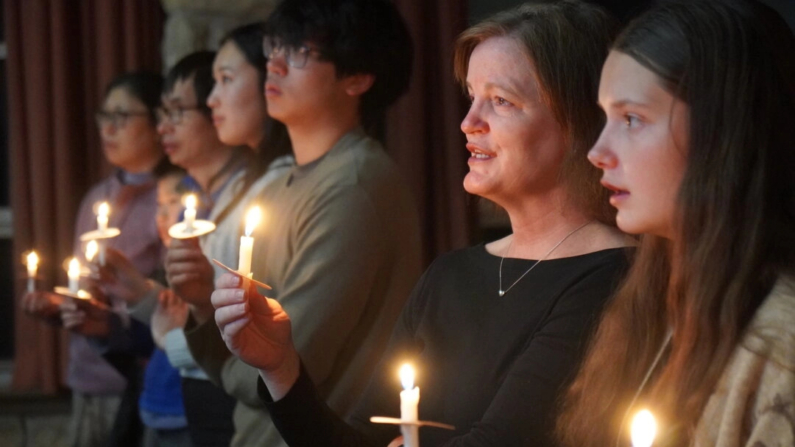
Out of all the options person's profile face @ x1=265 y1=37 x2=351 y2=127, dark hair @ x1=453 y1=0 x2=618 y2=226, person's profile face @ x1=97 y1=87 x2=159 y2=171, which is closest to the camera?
dark hair @ x1=453 y1=0 x2=618 y2=226

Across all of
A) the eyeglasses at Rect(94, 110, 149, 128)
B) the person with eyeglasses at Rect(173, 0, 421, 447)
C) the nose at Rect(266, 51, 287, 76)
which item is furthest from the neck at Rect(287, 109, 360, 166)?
the eyeglasses at Rect(94, 110, 149, 128)

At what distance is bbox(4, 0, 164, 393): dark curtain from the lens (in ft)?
13.6

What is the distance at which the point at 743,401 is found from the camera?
43.7 inches

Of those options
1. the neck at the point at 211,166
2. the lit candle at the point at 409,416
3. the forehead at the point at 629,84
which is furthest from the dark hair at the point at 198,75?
the lit candle at the point at 409,416

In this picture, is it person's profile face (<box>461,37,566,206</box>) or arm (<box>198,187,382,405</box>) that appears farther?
arm (<box>198,187,382,405</box>)

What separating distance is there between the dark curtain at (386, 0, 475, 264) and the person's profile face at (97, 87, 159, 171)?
3.03ft

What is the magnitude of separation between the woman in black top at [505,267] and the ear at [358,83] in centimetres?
68

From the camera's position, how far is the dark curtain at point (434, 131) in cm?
322

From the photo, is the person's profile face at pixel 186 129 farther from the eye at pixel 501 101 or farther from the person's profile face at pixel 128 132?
the eye at pixel 501 101

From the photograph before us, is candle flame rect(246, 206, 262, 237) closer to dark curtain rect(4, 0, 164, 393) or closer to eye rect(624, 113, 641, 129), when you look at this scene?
eye rect(624, 113, 641, 129)

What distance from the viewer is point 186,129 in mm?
3168

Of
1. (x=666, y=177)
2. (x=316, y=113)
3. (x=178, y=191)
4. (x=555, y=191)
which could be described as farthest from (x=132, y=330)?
(x=666, y=177)

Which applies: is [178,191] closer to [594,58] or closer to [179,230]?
[179,230]

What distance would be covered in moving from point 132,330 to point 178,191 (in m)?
0.45
